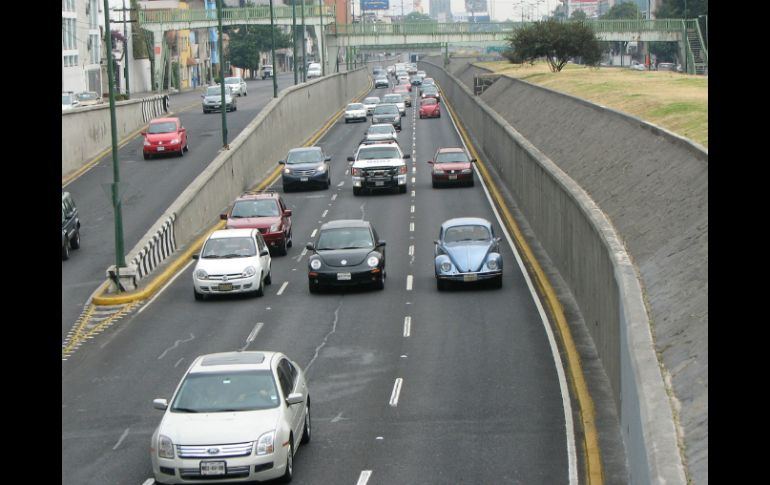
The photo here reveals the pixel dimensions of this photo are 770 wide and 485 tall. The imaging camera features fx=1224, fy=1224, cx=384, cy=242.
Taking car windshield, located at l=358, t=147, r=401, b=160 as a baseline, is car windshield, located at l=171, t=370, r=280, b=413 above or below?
below

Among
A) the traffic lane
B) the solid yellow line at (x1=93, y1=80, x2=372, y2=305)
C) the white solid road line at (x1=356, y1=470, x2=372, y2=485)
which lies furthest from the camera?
the traffic lane

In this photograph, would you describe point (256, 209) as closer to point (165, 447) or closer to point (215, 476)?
point (165, 447)

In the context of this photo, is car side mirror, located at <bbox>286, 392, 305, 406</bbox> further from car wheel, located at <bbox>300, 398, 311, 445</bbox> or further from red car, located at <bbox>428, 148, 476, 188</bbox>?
red car, located at <bbox>428, 148, 476, 188</bbox>

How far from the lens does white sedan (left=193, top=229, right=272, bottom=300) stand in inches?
1136

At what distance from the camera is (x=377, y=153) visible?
1923 inches

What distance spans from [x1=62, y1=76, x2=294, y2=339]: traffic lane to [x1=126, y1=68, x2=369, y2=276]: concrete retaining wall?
5.22 ft

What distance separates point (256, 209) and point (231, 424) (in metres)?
20.6

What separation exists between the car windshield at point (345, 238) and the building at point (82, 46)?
6715 centimetres

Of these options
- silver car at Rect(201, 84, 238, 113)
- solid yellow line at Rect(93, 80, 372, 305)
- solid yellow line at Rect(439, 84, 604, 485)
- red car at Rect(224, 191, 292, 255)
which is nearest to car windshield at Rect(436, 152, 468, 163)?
solid yellow line at Rect(439, 84, 604, 485)

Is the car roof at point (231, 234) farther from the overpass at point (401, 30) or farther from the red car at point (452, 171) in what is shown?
the overpass at point (401, 30)

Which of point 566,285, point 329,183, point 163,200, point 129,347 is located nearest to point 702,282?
point 566,285

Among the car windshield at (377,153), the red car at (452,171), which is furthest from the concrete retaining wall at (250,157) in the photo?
the red car at (452,171)

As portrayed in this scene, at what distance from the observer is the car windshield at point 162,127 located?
57066 mm
